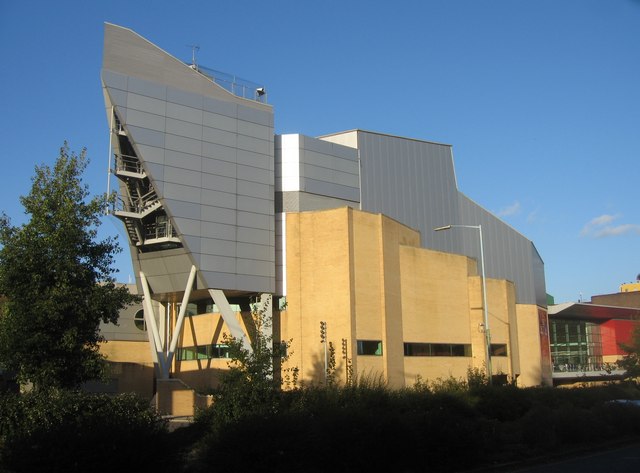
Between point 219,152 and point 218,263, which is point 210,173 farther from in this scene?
point 218,263

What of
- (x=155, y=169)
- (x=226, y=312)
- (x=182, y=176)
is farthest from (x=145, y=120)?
(x=226, y=312)

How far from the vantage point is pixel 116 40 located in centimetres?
4188

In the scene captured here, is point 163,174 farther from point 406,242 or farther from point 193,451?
point 193,451

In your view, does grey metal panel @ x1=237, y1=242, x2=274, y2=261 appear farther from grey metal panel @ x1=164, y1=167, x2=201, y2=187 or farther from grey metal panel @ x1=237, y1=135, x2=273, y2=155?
grey metal panel @ x1=237, y1=135, x2=273, y2=155

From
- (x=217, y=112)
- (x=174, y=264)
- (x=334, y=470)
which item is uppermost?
(x=217, y=112)

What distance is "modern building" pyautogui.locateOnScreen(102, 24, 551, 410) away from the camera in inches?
1676

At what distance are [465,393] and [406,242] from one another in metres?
21.5

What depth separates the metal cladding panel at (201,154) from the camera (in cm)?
4172

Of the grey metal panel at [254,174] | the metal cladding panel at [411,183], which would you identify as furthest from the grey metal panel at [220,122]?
the metal cladding panel at [411,183]

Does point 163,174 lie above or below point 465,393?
above

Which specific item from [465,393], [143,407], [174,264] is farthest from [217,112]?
[143,407]

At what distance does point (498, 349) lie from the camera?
5738 cm

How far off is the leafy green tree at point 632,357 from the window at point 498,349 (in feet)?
67.5

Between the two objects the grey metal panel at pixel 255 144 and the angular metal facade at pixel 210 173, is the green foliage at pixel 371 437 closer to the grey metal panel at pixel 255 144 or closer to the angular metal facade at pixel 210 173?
the angular metal facade at pixel 210 173
